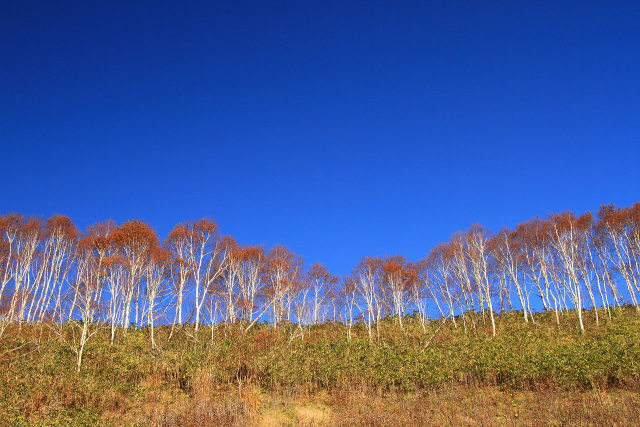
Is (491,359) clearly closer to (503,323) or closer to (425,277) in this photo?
(503,323)

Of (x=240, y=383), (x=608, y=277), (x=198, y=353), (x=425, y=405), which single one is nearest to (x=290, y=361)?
(x=240, y=383)

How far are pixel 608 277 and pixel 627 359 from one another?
23.6m

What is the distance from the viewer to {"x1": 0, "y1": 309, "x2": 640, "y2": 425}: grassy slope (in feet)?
33.8

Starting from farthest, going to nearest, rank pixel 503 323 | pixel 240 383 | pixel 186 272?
pixel 503 323
pixel 186 272
pixel 240 383

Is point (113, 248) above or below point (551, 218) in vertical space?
below

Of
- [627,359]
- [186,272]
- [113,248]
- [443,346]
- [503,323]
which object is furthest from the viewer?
[503,323]

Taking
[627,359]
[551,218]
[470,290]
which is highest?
[551,218]

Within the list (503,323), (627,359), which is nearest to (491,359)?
(627,359)

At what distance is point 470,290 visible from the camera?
101ft

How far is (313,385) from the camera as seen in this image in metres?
14.2

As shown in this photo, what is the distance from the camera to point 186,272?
25812 mm

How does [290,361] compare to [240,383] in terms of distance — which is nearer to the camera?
[240,383]

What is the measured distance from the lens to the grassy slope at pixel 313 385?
10297 mm

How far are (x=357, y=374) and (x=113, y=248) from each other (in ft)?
43.0
